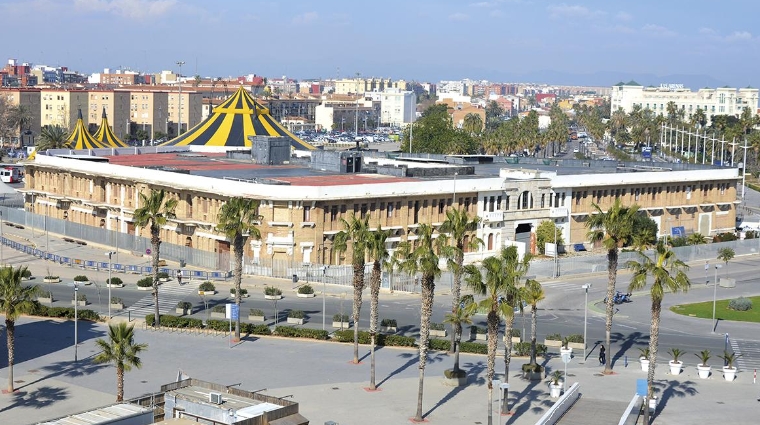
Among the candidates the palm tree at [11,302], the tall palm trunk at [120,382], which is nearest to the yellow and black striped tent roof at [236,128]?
the palm tree at [11,302]

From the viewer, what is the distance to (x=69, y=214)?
103 m

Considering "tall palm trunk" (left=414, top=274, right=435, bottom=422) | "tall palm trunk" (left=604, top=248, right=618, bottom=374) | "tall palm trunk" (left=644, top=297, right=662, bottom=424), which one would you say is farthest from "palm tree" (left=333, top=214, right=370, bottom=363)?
"tall palm trunk" (left=644, top=297, right=662, bottom=424)

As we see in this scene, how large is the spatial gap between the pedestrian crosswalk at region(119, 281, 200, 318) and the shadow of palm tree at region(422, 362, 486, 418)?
20042 millimetres

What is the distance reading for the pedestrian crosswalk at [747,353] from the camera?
2296 inches

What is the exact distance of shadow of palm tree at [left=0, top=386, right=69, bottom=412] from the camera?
48.6 meters

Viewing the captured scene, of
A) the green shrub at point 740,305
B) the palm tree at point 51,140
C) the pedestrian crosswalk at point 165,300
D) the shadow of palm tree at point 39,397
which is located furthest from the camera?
the palm tree at point 51,140

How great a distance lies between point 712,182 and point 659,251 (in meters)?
62.7

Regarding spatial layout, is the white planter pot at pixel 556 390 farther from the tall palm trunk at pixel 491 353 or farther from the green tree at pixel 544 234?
the green tree at pixel 544 234

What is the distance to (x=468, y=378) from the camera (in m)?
54.2

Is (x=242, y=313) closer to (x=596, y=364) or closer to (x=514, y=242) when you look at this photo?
(x=596, y=364)

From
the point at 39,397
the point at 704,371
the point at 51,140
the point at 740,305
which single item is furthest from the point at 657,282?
the point at 51,140

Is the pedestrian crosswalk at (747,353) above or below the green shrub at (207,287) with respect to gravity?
below

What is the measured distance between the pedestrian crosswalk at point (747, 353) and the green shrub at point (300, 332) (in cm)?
2097

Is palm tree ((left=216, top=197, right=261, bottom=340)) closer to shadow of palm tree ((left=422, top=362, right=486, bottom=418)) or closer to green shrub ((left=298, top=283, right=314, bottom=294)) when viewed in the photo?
green shrub ((left=298, top=283, right=314, bottom=294))
